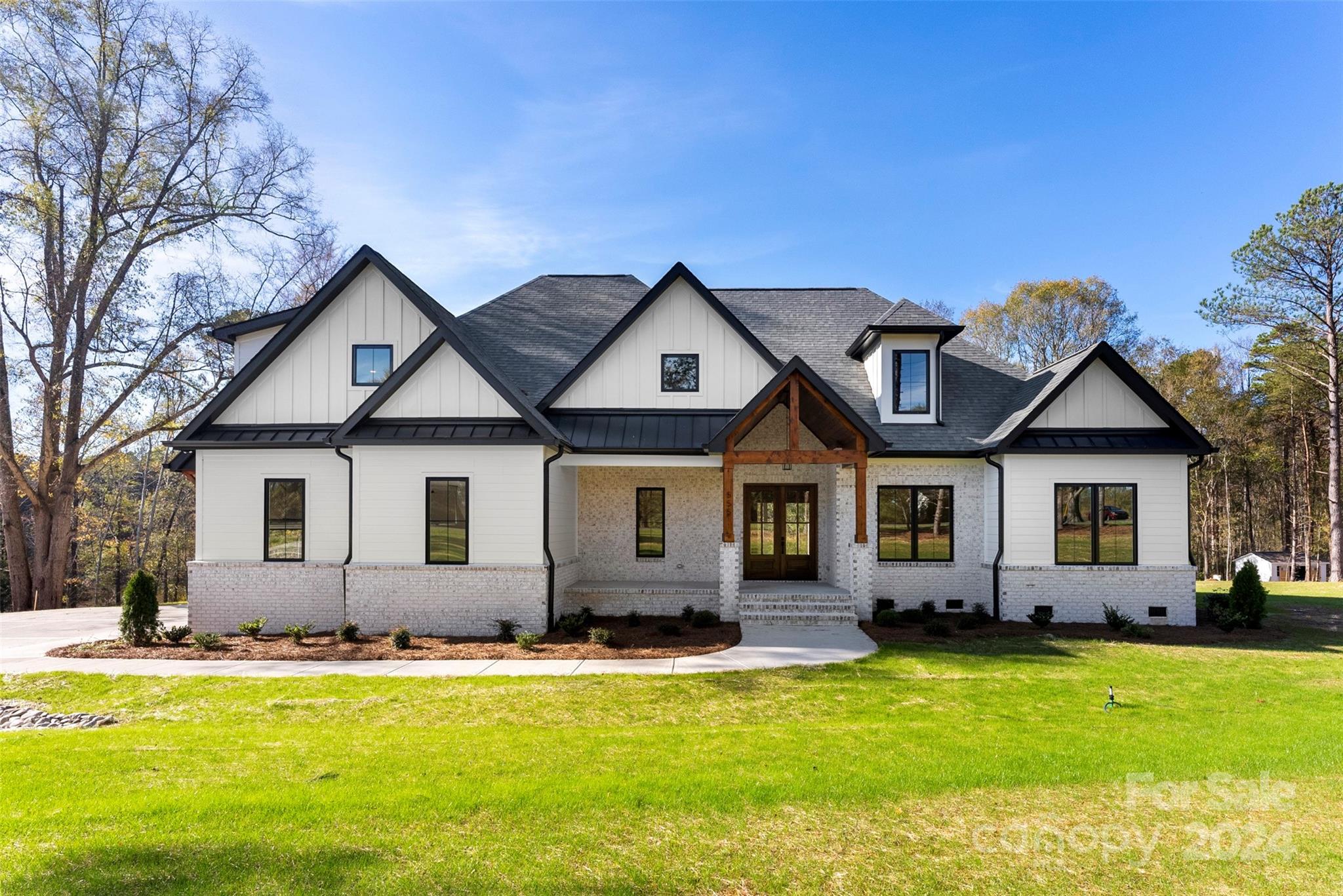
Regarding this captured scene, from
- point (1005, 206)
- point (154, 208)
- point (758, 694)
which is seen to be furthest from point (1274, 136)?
point (154, 208)

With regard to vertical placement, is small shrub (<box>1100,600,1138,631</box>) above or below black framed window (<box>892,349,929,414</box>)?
below

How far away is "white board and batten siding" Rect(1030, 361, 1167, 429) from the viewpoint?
47.1 ft

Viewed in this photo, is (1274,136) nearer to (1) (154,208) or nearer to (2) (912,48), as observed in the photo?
(2) (912,48)

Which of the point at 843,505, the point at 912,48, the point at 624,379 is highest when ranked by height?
the point at 912,48

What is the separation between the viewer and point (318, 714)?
8055mm

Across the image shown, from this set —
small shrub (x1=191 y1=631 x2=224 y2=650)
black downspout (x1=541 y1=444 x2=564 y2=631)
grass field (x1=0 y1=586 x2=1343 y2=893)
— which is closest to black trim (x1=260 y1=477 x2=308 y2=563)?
small shrub (x1=191 y1=631 x2=224 y2=650)

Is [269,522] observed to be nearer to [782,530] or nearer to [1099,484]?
[782,530]

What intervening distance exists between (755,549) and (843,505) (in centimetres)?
278

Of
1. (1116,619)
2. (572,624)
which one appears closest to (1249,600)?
(1116,619)

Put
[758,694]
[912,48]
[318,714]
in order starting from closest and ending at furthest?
[318,714], [758,694], [912,48]

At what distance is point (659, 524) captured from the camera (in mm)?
16328

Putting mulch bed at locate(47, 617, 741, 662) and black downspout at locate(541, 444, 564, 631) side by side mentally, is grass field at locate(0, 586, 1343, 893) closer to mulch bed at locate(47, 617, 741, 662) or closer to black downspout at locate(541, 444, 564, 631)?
mulch bed at locate(47, 617, 741, 662)

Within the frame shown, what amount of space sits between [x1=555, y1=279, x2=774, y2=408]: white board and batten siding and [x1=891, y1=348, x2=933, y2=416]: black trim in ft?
9.73

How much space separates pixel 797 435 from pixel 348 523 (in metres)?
9.43
